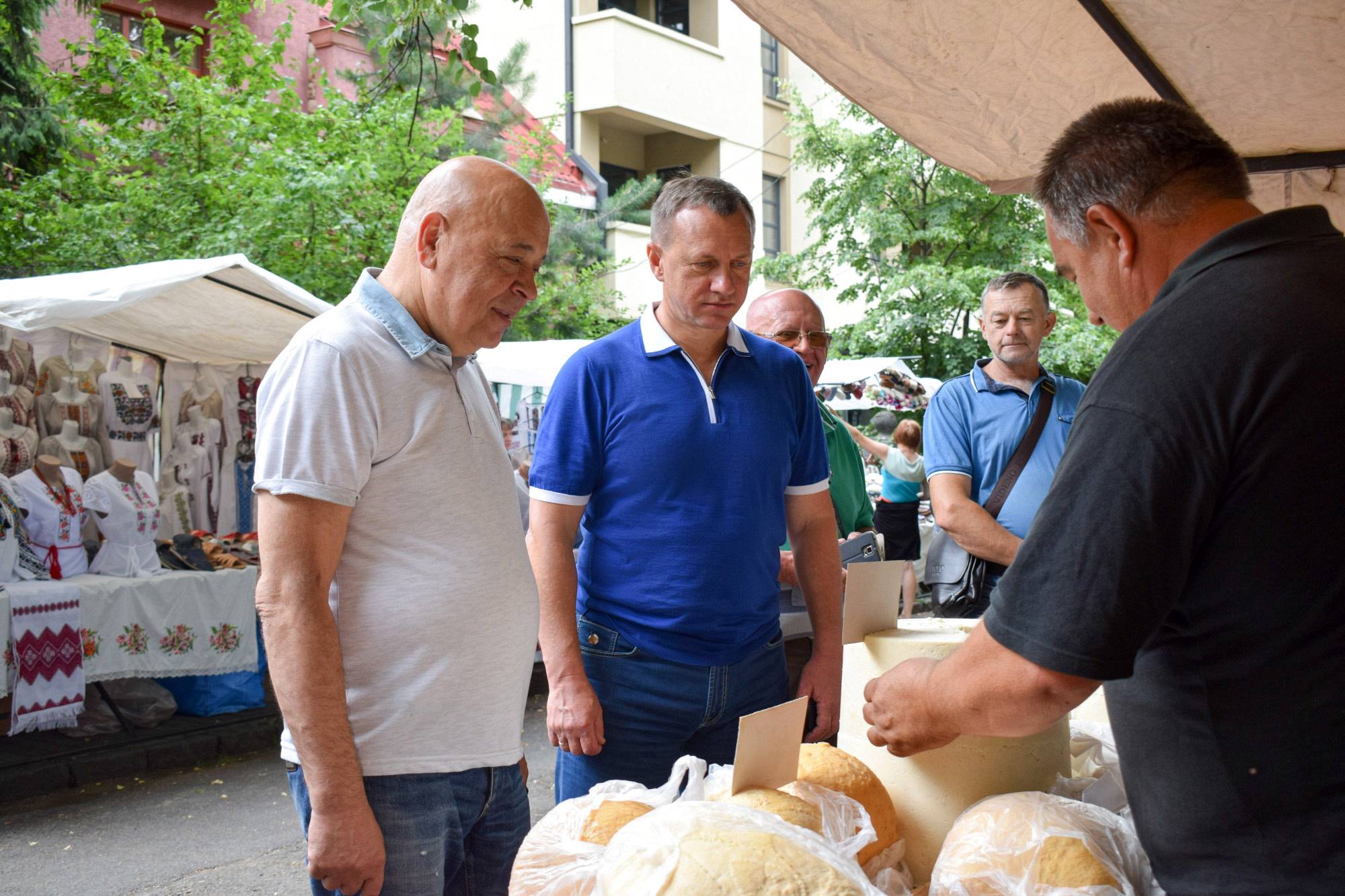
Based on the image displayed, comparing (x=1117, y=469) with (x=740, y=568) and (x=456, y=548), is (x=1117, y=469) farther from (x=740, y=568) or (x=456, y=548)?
(x=740, y=568)

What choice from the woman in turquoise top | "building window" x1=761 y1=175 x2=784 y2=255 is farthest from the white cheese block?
"building window" x1=761 y1=175 x2=784 y2=255

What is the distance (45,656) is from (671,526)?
4.39m

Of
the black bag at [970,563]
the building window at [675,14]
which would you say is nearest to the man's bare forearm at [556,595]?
the black bag at [970,563]

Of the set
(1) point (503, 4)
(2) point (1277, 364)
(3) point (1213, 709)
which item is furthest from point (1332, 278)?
(1) point (503, 4)

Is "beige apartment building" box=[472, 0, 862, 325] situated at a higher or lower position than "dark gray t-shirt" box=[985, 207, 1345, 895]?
higher

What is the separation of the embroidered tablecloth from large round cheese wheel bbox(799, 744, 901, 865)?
15.9 feet

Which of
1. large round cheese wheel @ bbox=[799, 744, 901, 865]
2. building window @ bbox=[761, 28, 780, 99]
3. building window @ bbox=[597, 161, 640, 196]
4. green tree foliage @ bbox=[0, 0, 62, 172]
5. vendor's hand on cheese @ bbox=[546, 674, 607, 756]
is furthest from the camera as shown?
building window @ bbox=[761, 28, 780, 99]

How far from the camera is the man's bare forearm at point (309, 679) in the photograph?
1469 millimetres

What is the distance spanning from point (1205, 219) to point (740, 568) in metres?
1.16

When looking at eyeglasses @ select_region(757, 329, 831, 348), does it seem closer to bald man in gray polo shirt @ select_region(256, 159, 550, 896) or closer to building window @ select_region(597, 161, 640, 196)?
bald man in gray polo shirt @ select_region(256, 159, 550, 896)

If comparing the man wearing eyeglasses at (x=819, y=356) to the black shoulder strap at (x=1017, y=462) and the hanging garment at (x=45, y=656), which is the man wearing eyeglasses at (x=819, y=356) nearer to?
the black shoulder strap at (x=1017, y=462)

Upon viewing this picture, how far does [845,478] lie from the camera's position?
336 cm

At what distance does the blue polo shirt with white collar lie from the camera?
209cm

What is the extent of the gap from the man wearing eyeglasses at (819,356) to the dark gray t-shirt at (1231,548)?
1.92 metres
